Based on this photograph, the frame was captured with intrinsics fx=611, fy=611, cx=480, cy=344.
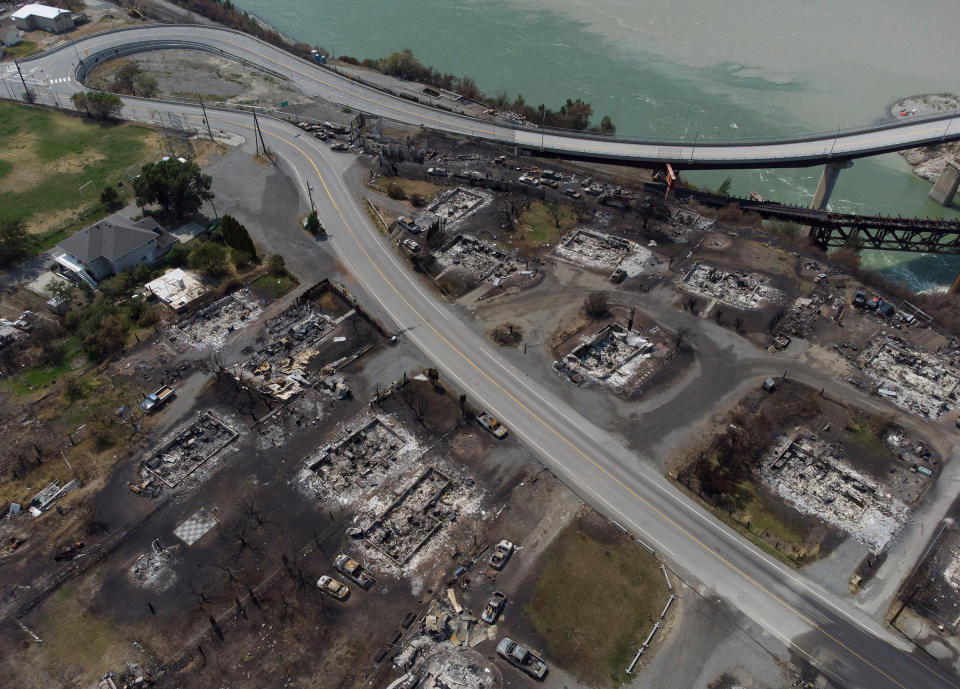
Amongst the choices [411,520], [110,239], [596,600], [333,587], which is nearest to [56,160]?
[110,239]

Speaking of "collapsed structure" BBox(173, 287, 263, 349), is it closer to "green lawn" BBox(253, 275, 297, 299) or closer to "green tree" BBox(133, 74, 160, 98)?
"green lawn" BBox(253, 275, 297, 299)

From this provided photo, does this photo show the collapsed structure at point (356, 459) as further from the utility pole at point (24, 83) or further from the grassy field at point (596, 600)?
the utility pole at point (24, 83)

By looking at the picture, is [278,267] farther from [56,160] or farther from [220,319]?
[56,160]

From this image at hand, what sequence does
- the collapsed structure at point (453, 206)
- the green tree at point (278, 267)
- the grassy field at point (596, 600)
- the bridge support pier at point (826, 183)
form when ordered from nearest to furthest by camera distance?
the grassy field at point (596, 600), the green tree at point (278, 267), the collapsed structure at point (453, 206), the bridge support pier at point (826, 183)

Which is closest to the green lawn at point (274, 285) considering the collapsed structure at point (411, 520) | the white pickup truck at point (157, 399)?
the white pickup truck at point (157, 399)

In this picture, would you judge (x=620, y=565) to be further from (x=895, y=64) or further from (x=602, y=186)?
(x=895, y=64)

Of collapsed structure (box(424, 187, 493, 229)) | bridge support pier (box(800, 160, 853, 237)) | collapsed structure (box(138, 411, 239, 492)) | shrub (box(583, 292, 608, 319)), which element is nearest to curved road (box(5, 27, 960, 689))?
collapsed structure (box(424, 187, 493, 229))
